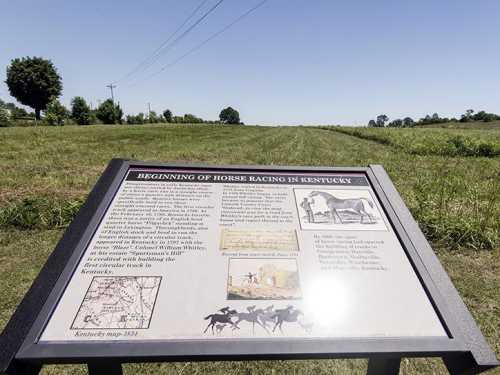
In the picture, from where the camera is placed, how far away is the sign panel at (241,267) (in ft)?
4.74

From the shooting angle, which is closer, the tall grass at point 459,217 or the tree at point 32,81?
the tall grass at point 459,217

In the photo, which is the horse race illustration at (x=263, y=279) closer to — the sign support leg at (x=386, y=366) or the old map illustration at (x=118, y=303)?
the old map illustration at (x=118, y=303)

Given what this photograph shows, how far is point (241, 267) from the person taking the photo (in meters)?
1.72

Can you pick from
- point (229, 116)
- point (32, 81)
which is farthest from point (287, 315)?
point (229, 116)

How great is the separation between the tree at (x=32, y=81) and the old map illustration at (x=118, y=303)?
64388mm

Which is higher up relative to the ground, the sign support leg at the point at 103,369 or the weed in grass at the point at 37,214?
the sign support leg at the point at 103,369

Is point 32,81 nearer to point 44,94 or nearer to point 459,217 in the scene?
point 44,94

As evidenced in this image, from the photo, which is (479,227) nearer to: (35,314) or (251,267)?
(251,267)

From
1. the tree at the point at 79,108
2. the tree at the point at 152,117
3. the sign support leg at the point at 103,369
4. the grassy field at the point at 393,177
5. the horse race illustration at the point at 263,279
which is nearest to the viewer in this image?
the horse race illustration at the point at 263,279

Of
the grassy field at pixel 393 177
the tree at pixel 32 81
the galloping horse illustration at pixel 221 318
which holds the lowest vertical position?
the grassy field at pixel 393 177

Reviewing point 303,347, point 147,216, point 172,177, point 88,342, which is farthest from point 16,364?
point 172,177

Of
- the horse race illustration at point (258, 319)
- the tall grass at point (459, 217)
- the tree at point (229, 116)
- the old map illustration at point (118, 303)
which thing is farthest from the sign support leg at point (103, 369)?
the tree at point (229, 116)

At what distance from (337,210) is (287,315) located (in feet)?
3.00

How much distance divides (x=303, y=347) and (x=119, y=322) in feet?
2.85
